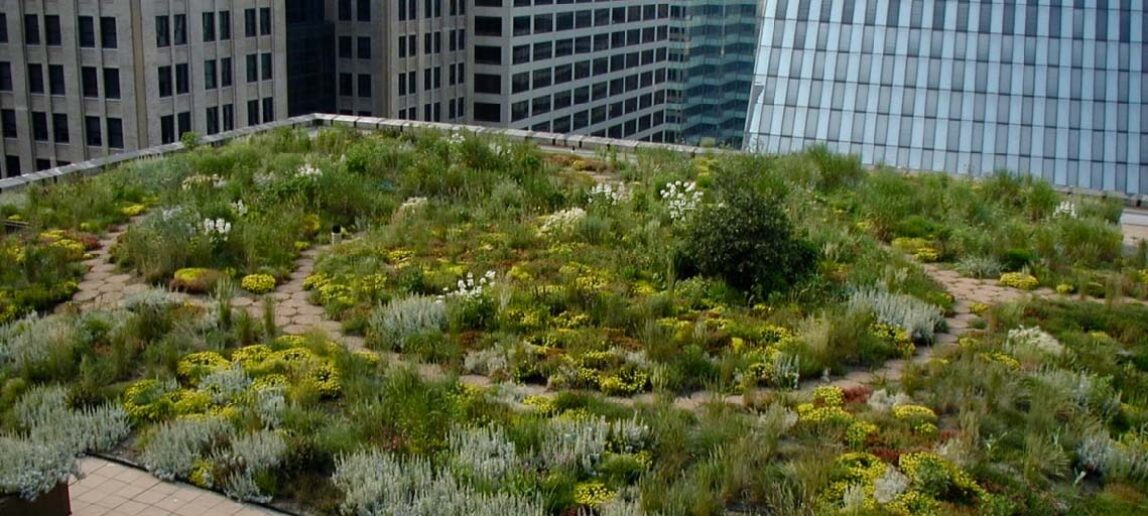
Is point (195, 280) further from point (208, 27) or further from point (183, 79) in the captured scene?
point (208, 27)

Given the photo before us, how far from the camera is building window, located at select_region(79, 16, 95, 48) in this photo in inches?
2274

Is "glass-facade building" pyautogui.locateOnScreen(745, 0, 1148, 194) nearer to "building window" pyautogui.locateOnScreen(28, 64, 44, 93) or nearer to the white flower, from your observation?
the white flower

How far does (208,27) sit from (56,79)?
7.69 meters

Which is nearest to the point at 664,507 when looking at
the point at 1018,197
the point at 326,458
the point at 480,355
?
the point at 326,458

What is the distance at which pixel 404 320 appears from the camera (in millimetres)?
13531

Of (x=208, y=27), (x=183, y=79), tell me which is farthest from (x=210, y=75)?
(x=208, y=27)

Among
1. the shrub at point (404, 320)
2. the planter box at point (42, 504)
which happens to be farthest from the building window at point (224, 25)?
the planter box at point (42, 504)

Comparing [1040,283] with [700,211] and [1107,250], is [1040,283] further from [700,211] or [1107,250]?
[700,211]

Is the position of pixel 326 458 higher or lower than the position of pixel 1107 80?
lower

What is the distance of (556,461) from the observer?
10125 millimetres

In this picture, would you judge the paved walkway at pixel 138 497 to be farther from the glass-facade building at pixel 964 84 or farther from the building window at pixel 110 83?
the building window at pixel 110 83

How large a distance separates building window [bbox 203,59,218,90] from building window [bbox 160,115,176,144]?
2.78 meters

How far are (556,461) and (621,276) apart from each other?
5.56 meters

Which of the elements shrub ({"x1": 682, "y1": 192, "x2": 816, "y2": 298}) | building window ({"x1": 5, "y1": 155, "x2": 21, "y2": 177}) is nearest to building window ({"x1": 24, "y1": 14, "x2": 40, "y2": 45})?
building window ({"x1": 5, "y1": 155, "x2": 21, "y2": 177})
